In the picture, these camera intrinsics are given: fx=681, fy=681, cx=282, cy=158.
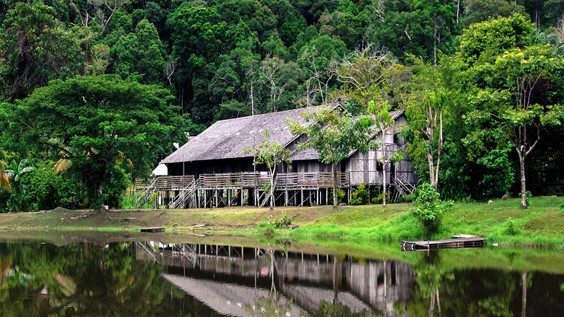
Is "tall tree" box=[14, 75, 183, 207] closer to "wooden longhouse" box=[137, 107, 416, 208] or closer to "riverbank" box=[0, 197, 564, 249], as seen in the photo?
"riverbank" box=[0, 197, 564, 249]

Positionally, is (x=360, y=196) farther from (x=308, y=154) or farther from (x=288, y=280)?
(x=288, y=280)

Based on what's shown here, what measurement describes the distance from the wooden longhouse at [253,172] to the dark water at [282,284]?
1933 centimetres

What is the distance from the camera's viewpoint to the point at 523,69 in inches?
1453

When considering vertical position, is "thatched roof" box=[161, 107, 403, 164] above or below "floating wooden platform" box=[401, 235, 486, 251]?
above

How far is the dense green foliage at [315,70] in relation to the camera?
39812 mm

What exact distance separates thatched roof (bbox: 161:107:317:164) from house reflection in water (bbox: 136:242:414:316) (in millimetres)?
22512

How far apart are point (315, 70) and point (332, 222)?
142 feet

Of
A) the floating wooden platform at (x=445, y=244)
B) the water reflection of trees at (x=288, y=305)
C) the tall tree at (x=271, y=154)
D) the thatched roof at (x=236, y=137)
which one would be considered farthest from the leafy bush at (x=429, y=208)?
the thatched roof at (x=236, y=137)

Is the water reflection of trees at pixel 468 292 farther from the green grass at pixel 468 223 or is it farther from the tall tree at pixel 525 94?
the tall tree at pixel 525 94

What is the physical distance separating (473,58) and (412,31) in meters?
39.1

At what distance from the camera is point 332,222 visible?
139ft

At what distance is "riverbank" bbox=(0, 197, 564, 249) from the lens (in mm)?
34000

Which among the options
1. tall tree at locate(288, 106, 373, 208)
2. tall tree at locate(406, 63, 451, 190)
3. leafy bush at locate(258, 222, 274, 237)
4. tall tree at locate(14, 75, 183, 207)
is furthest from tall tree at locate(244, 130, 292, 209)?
tall tree at locate(406, 63, 451, 190)

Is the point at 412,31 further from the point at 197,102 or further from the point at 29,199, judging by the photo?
the point at 29,199
